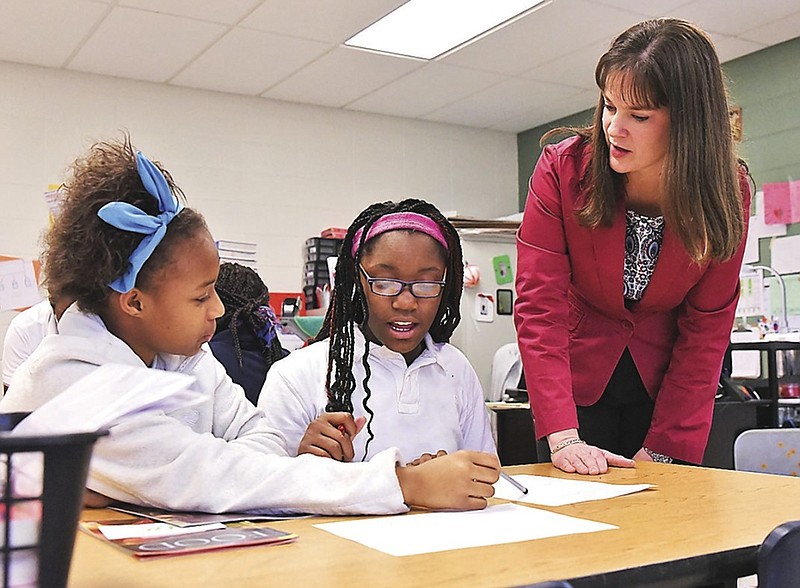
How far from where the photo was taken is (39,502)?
0.52 meters

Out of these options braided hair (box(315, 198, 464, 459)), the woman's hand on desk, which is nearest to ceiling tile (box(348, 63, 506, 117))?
braided hair (box(315, 198, 464, 459))

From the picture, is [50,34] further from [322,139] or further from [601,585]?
[601,585]

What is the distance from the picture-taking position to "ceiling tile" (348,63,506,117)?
495cm

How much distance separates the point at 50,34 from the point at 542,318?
3.45 m

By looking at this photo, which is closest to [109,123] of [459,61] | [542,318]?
[459,61]

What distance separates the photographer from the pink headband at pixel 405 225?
67.1 inches

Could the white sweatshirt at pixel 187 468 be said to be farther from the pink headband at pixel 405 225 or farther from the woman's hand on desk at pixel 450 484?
the pink headband at pixel 405 225

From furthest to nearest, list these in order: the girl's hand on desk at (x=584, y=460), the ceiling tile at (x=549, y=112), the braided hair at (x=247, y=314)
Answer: the ceiling tile at (x=549, y=112)
the braided hair at (x=247, y=314)
the girl's hand on desk at (x=584, y=460)

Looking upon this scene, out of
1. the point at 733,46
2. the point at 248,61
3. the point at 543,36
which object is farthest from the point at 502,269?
the point at 248,61

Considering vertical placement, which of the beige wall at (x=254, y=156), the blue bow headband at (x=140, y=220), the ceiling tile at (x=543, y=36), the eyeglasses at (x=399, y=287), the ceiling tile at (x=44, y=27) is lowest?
the eyeglasses at (x=399, y=287)

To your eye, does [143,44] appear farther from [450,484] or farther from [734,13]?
[450,484]

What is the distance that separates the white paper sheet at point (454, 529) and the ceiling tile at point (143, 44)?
11.7ft

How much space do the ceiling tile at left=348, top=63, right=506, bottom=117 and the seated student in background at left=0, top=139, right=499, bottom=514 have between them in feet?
12.5

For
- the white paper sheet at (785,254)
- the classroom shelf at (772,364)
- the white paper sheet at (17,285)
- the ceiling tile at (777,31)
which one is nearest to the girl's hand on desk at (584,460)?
the classroom shelf at (772,364)
